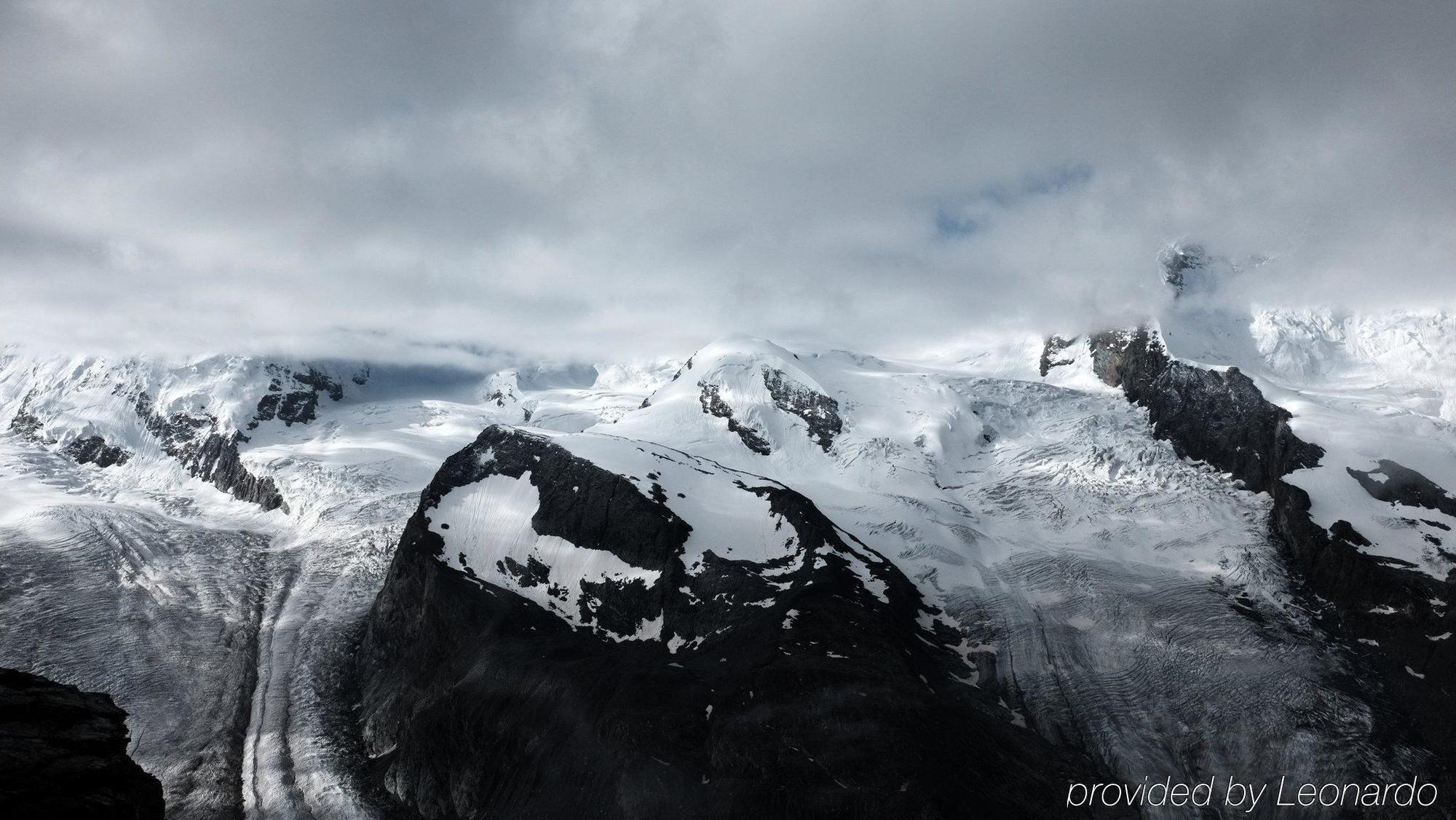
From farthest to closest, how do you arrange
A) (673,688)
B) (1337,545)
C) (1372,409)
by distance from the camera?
(1372,409), (1337,545), (673,688)

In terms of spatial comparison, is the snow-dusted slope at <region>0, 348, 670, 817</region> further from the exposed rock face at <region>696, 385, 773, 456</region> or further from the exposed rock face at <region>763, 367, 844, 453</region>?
the exposed rock face at <region>763, 367, 844, 453</region>

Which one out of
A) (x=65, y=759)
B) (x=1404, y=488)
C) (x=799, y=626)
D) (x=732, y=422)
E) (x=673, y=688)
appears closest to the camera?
(x=65, y=759)

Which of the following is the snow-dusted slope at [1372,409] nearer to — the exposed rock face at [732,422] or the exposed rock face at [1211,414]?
the exposed rock face at [1211,414]

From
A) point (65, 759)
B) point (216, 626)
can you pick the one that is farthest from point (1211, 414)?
point (216, 626)

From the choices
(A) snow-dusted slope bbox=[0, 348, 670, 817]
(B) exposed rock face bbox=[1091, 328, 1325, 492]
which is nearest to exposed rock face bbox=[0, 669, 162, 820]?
(A) snow-dusted slope bbox=[0, 348, 670, 817]

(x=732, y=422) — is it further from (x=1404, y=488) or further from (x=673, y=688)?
(x=1404, y=488)

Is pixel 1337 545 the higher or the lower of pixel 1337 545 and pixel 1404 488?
the lower

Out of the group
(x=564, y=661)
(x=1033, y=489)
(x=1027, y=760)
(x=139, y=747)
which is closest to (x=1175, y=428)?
(x=1033, y=489)
